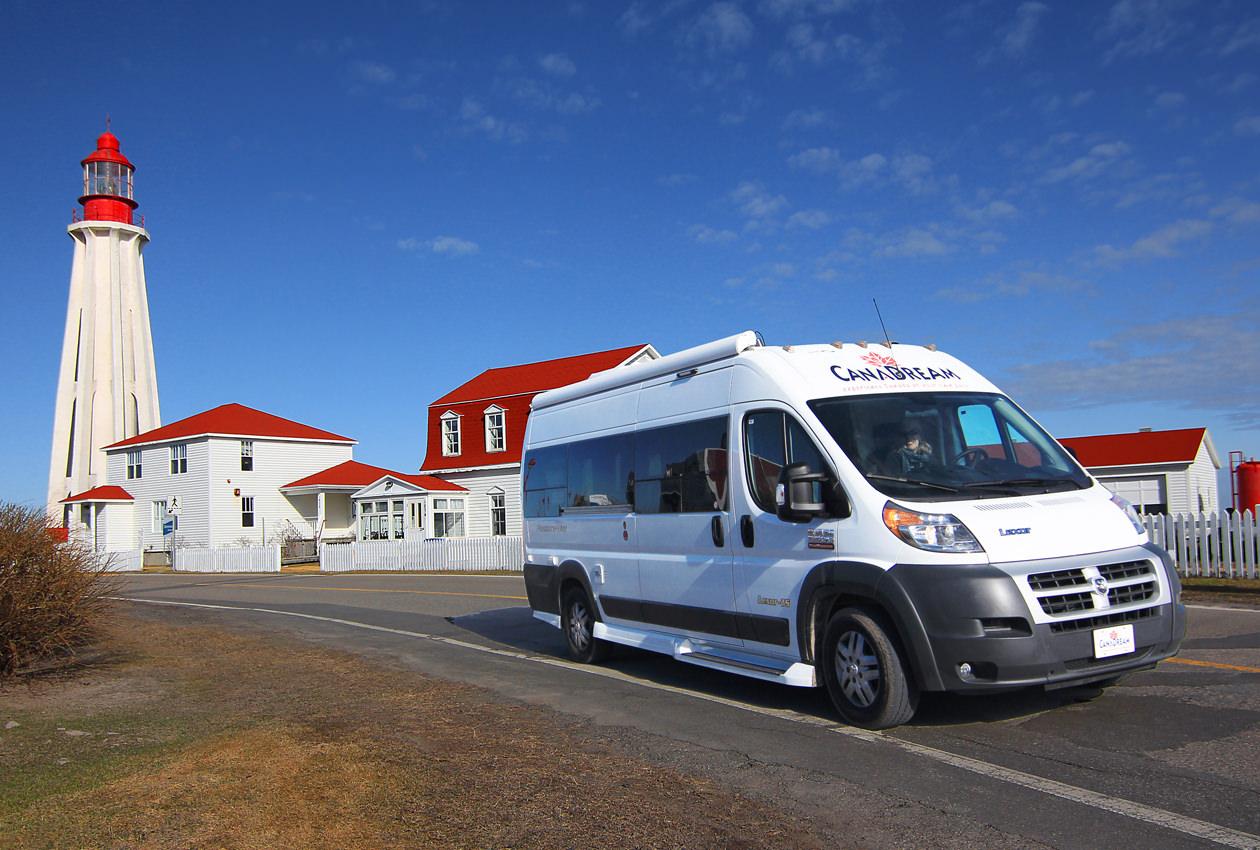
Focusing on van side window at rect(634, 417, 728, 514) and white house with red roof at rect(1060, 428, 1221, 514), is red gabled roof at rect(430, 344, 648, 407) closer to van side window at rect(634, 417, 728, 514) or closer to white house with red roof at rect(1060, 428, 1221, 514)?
white house with red roof at rect(1060, 428, 1221, 514)

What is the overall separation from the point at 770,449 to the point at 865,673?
6.36 ft

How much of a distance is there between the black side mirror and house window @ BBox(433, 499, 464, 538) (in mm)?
37650

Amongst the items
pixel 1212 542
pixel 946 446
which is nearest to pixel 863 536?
pixel 946 446

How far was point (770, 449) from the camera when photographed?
8.12 m

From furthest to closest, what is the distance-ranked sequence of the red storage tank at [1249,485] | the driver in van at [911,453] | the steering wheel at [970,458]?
the red storage tank at [1249,485], the steering wheel at [970,458], the driver in van at [911,453]

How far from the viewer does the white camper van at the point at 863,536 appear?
649 cm

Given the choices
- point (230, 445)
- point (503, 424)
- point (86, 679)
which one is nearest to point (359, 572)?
point (503, 424)

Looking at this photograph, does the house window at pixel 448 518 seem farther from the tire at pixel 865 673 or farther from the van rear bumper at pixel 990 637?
the van rear bumper at pixel 990 637

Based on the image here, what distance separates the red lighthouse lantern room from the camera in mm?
54625

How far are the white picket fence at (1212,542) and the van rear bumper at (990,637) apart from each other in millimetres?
11629

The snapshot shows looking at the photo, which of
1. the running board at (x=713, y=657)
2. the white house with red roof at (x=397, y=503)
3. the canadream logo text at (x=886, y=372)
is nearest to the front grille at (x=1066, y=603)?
the running board at (x=713, y=657)

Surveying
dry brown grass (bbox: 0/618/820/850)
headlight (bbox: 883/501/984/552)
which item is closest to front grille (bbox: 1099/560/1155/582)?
headlight (bbox: 883/501/984/552)

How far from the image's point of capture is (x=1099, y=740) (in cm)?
652

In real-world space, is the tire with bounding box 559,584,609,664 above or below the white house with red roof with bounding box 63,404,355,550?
below
